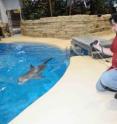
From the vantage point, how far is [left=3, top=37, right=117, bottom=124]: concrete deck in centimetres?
323

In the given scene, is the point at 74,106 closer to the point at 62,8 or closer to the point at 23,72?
the point at 23,72

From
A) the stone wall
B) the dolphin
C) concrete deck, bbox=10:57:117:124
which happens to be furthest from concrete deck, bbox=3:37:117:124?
the stone wall

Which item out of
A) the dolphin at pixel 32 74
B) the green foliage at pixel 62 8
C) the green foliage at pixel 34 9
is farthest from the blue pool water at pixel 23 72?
the green foliage at pixel 62 8

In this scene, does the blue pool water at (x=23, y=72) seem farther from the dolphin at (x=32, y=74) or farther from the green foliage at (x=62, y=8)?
the green foliage at (x=62, y=8)

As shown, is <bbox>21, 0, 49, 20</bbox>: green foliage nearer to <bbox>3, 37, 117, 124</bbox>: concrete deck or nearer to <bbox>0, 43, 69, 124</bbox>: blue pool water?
<bbox>0, 43, 69, 124</bbox>: blue pool water

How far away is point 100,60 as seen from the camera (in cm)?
571

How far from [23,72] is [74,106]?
3.59 meters

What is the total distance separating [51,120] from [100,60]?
9.18 ft

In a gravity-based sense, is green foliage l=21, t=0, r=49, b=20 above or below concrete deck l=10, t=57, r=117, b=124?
above

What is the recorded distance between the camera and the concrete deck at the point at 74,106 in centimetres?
323

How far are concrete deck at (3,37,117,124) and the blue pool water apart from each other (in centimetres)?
90

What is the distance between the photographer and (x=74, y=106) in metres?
3.56

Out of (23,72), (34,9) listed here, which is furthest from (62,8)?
(23,72)

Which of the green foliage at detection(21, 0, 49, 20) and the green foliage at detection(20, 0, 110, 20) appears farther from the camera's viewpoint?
the green foliage at detection(21, 0, 49, 20)
